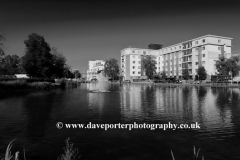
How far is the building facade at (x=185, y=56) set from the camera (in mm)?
78500

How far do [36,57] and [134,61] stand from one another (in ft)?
257

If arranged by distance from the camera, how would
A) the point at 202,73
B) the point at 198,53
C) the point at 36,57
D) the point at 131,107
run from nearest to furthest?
the point at 131,107 → the point at 36,57 → the point at 202,73 → the point at 198,53

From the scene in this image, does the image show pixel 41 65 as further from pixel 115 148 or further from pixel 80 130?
pixel 115 148

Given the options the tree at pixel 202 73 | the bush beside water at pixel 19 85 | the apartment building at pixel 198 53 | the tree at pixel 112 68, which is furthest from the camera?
the tree at pixel 112 68

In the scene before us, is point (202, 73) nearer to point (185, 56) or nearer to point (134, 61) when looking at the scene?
point (185, 56)

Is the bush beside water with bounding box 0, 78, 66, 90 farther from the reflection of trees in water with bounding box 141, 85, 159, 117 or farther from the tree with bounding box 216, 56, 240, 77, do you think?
the tree with bounding box 216, 56, 240, 77

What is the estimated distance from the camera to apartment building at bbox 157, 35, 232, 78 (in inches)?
3083

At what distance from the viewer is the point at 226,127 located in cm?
1035

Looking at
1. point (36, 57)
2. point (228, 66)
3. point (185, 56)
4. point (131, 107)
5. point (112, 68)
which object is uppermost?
point (185, 56)

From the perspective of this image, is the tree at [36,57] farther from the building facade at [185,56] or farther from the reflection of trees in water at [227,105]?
the building facade at [185,56]

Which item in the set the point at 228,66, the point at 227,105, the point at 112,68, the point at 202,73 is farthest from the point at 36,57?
the point at 112,68

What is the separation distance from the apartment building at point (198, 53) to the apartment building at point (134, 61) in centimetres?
2160

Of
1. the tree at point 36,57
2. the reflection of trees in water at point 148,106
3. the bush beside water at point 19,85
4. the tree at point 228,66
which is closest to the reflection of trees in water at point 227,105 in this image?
the reflection of trees in water at point 148,106

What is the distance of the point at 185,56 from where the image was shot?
91000mm
